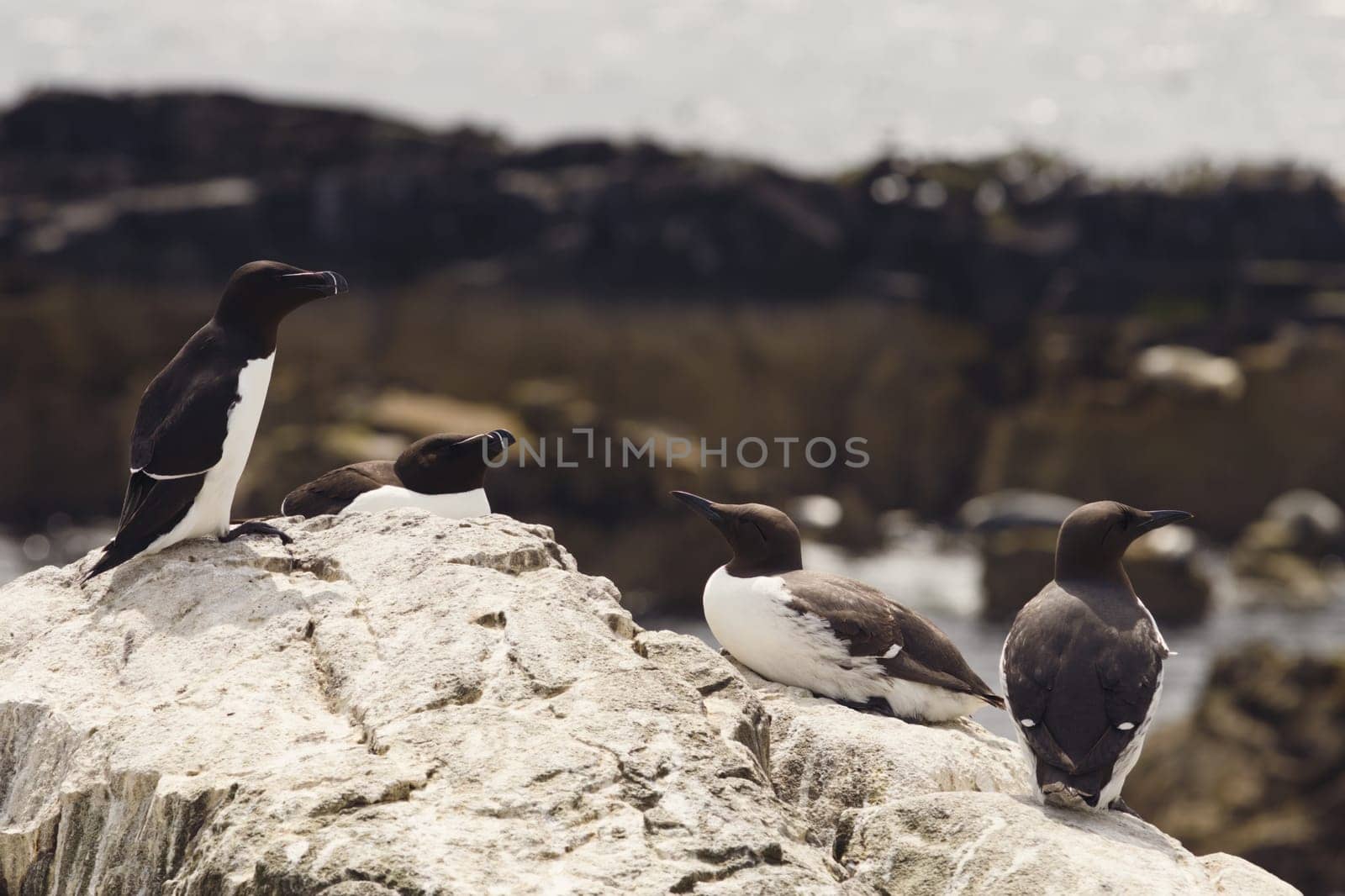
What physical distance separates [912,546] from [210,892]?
35.5 metres

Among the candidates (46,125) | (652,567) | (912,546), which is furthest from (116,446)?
(912,546)

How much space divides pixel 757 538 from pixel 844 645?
0.70m

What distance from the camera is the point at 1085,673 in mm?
5176

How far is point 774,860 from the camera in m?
3.73

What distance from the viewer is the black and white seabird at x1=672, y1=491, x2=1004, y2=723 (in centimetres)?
594

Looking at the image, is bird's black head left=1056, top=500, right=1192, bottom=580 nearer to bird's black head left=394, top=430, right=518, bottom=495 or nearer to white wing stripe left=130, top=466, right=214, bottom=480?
bird's black head left=394, top=430, right=518, bottom=495

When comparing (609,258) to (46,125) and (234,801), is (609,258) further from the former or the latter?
(234,801)

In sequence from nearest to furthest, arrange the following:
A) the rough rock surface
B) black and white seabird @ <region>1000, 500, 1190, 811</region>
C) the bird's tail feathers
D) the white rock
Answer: the rough rock surface < the white rock < black and white seabird @ <region>1000, 500, 1190, 811</region> < the bird's tail feathers

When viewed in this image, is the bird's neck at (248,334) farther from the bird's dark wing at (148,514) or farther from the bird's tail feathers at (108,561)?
the bird's tail feathers at (108,561)

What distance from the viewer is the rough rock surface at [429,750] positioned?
3664 mm

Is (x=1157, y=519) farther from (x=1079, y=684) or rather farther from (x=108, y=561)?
(x=108, y=561)

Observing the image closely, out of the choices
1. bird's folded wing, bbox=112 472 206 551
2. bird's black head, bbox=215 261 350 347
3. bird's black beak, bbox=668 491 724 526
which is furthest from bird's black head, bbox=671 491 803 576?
bird's folded wing, bbox=112 472 206 551

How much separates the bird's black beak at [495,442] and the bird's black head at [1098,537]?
252 centimetres

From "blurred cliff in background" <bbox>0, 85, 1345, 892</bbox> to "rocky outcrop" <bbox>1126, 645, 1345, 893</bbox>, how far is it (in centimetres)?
1886
